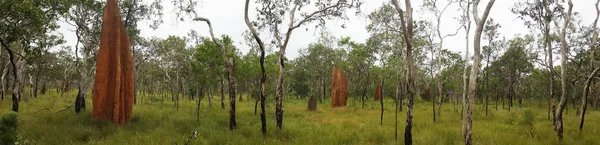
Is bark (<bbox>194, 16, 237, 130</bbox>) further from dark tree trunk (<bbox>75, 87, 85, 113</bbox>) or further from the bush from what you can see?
the bush

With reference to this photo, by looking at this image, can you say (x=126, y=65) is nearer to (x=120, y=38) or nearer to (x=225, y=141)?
(x=120, y=38)

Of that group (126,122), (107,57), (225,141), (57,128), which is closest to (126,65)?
(107,57)

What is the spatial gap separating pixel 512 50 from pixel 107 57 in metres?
27.6

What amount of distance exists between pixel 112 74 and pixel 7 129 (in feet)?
30.9

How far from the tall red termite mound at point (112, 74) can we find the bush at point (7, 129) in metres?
8.88

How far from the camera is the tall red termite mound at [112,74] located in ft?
42.2

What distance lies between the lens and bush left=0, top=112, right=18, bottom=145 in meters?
4.40

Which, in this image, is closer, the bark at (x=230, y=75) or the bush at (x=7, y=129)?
the bush at (x=7, y=129)

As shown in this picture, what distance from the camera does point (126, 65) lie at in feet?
45.5

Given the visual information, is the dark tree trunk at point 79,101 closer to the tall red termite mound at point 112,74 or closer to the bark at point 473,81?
the tall red termite mound at point 112,74

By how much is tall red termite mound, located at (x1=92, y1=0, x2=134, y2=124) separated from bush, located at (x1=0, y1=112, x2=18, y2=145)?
8882 mm

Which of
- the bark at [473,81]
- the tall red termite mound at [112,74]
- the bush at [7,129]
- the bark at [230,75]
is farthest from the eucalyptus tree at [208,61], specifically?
the bush at [7,129]

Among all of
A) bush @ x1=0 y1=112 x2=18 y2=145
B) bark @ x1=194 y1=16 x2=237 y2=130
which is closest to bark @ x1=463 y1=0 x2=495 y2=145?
bark @ x1=194 y1=16 x2=237 y2=130

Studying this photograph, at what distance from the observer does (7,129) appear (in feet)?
14.5
